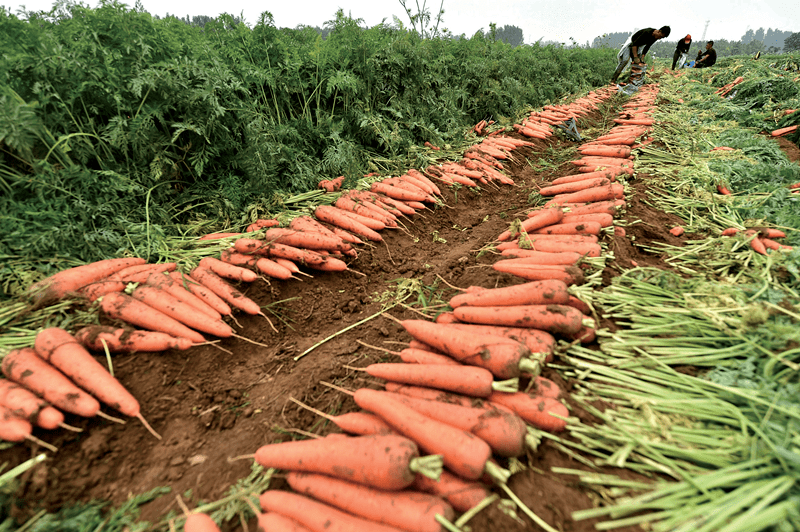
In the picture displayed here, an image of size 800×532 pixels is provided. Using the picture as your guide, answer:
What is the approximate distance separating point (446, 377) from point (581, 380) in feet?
2.24

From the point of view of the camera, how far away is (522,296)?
2.07 metres

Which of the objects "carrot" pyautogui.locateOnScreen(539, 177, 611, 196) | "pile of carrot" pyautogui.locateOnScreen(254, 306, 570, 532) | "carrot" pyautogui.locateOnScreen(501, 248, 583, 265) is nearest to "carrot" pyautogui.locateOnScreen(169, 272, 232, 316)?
"pile of carrot" pyautogui.locateOnScreen(254, 306, 570, 532)

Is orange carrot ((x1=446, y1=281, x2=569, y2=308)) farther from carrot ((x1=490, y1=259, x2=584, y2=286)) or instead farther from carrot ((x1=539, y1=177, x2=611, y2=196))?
carrot ((x1=539, y1=177, x2=611, y2=196))

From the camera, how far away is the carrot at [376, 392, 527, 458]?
1339 millimetres

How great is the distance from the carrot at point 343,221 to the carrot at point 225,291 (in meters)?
1.25

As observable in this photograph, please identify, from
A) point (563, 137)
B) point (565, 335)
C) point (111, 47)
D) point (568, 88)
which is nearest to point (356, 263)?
point (565, 335)

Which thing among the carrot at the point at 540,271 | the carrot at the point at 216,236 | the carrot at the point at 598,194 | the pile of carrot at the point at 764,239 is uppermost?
the carrot at the point at 598,194

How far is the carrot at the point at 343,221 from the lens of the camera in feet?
11.5

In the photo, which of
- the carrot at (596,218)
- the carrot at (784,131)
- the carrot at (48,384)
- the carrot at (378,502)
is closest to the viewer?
the carrot at (378,502)

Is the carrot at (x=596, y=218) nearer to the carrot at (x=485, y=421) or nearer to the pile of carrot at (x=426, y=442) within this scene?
the pile of carrot at (x=426, y=442)

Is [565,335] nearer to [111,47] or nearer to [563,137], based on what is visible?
[111,47]

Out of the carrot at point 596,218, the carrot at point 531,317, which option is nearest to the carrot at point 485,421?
the carrot at point 531,317

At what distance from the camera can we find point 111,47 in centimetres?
287

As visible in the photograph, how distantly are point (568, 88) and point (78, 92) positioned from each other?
1369 centimetres
